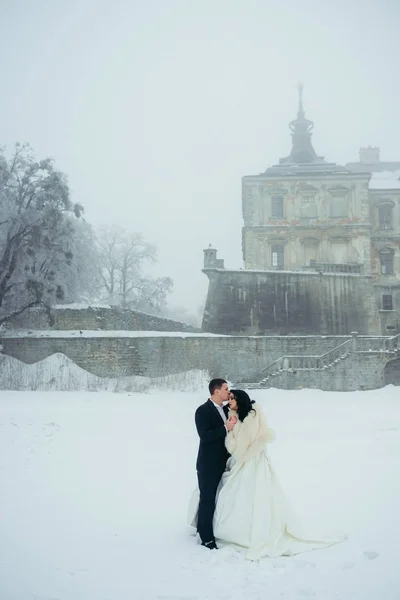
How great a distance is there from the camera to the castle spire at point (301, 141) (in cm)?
4409

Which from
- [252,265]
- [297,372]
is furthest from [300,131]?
[297,372]

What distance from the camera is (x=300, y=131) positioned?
4556 centimetres

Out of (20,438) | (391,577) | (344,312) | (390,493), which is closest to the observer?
(391,577)

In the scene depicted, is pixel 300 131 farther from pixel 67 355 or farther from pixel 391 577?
pixel 391 577

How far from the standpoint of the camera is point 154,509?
7723 mm

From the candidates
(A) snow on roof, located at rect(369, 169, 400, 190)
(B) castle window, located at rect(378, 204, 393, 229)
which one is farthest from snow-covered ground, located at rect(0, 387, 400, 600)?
(A) snow on roof, located at rect(369, 169, 400, 190)

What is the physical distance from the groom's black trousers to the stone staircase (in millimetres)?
21169

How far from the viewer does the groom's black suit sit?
6.01 metres

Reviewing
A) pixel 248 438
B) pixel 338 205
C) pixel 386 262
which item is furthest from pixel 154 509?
pixel 386 262

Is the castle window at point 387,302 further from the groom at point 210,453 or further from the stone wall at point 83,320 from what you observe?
the groom at point 210,453

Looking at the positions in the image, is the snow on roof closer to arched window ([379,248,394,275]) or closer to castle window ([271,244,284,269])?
arched window ([379,248,394,275])

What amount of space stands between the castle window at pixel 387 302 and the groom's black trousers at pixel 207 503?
34651mm

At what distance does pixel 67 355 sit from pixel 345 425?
643 inches

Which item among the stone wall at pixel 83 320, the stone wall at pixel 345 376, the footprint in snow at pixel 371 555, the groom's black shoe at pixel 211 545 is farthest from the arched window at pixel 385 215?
the groom's black shoe at pixel 211 545
